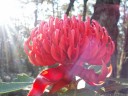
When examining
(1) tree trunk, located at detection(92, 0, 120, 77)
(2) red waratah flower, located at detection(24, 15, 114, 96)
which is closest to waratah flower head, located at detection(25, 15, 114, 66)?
(2) red waratah flower, located at detection(24, 15, 114, 96)

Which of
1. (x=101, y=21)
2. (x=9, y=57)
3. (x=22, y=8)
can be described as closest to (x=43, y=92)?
(x=101, y=21)

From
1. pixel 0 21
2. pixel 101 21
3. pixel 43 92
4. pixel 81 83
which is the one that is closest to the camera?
pixel 43 92

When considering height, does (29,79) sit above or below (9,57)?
above

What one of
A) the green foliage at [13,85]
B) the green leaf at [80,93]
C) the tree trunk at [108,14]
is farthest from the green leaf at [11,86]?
the tree trunk at [108,14]

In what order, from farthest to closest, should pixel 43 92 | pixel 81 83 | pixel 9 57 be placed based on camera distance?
pixel 9 57 < pixel 81 83 < pixel 43 92

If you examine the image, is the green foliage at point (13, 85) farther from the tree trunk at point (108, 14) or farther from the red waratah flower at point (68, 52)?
the tree trunk at point (108, 14)

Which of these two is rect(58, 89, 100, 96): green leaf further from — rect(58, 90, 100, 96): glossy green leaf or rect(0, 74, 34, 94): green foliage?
rect(0, 74, 34, 94): green foliage

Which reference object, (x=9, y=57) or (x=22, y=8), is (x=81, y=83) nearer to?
(x=9, y=57)

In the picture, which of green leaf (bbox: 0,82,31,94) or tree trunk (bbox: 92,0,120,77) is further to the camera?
tree trunk (bbox: 92,0,120,77)
